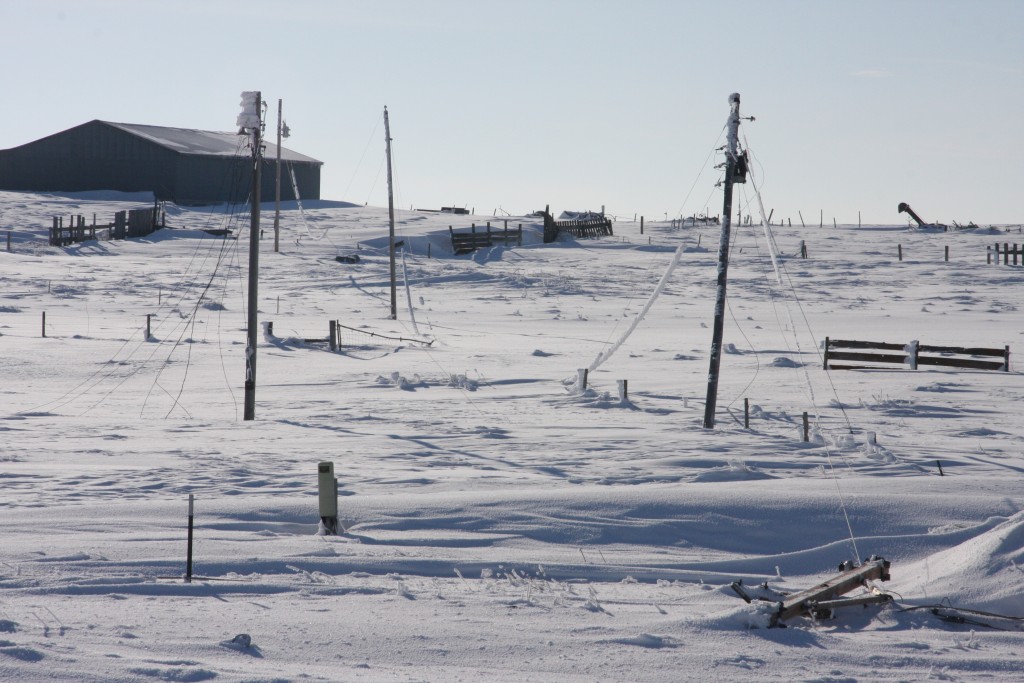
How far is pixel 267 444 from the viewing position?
50.0ft

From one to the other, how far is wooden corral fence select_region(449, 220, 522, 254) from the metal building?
1592 centimetres

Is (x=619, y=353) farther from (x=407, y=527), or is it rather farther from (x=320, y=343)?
(x=407, y=527)

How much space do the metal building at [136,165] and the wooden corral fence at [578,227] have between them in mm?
18930

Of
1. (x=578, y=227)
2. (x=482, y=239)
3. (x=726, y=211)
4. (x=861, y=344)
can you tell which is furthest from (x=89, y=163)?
(x=726, y=211)

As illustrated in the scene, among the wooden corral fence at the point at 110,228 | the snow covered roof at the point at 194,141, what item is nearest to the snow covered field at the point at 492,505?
the wooden corral fence at the point at 110,228

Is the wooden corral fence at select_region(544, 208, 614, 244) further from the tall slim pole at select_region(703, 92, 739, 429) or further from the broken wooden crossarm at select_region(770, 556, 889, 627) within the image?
the broken wooden crossarm at select_region(770, 556, 889, 627)

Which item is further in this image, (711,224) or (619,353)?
(711,224)

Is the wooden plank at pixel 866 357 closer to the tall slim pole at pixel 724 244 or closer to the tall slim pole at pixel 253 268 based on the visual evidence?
the tall slim pole at pixel 724 244

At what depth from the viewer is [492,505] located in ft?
34.0

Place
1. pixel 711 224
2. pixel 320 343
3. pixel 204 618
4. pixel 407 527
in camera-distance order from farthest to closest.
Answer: pixel 711 224 < pixel 320 343 < pixel 407 527 < pixel 204 618

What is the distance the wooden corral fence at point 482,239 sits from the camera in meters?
57.5

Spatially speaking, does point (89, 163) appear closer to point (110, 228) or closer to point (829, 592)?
point (110, 228)

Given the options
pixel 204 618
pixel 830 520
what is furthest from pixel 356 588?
pixel 830 520

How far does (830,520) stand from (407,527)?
13.7 ft
